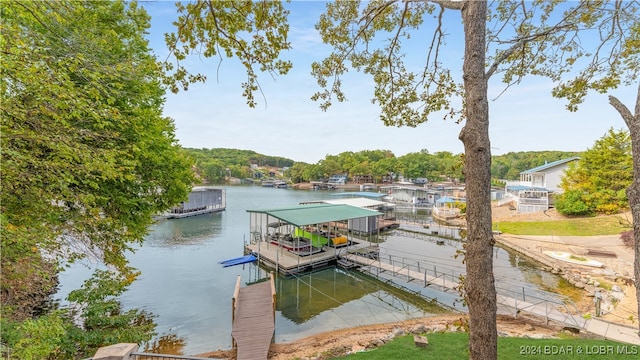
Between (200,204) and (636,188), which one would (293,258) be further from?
(200,204)

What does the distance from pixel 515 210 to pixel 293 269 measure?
95.2 feet

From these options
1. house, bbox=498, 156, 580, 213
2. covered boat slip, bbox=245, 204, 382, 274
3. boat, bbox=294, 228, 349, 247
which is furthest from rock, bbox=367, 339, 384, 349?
house, bbox=498, 156, 580, 213

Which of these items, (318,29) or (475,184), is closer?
(475,184)

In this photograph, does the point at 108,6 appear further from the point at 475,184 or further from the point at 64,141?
the point at 475,184

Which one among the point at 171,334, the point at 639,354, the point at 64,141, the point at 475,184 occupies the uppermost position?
the point at 64,141

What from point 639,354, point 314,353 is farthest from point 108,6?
point 639,354

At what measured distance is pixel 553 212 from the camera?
26.3m

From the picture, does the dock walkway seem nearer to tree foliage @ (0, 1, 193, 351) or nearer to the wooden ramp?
the wooden ramp

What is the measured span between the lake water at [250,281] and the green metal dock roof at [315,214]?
289 centimetres

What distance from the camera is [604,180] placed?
77.0ft

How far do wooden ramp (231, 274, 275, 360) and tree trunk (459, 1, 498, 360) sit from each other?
688cm

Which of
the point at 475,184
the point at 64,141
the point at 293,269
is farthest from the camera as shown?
the point at 293,269

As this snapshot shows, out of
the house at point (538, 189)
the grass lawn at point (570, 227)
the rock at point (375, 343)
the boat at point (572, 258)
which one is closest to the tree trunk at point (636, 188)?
the rock at point (375, 343)

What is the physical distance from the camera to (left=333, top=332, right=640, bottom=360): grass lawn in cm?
581
